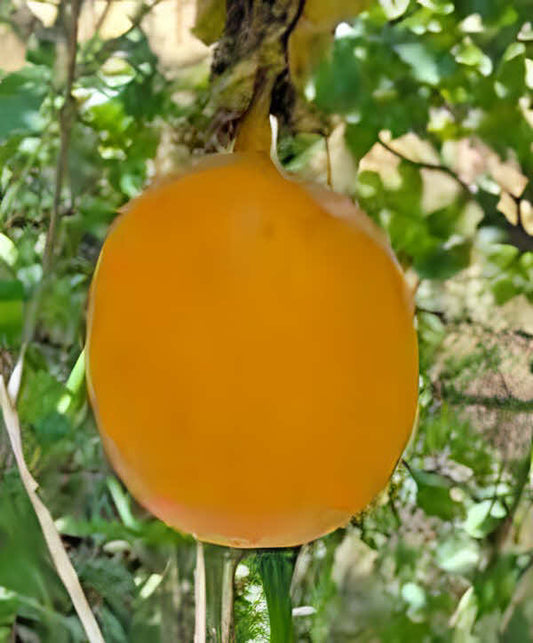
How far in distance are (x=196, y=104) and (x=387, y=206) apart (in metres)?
0.17

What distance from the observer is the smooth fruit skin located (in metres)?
0.39

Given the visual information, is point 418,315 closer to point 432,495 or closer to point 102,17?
point 432,495

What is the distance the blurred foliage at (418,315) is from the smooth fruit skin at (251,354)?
13cm

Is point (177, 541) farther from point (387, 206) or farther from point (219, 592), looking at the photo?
point (387, 206)

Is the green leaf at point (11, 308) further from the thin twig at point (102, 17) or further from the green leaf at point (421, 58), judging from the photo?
the green leaf at point (421, 58)

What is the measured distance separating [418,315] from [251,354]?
1.12 ft

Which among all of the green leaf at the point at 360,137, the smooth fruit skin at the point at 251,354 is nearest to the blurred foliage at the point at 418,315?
the green leaf at the point at 360,137

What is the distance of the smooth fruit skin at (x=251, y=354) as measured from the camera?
0.39 m

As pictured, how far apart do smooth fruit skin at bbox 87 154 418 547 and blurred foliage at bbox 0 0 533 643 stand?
13 cm

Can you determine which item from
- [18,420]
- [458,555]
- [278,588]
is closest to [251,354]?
[18,420]

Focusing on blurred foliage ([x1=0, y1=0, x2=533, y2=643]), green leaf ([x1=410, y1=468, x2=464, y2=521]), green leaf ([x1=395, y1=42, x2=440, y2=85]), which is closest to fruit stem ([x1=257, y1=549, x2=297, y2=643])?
blurred foliage ([x1=0, y1=0, x2=533, y2=643])

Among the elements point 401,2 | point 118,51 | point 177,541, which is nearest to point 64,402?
point 177,541

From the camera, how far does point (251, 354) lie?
392mm

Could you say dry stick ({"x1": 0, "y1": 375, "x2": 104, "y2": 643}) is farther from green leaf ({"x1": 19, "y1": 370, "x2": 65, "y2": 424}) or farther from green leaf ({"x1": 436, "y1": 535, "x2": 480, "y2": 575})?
green leaf ({"x1": 436, "y1": 535, "x2": 480, "y2": 575})
